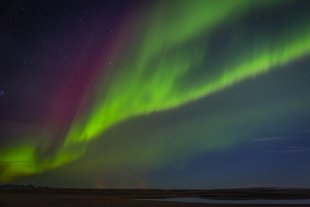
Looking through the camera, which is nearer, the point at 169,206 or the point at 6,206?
the point at 6,206

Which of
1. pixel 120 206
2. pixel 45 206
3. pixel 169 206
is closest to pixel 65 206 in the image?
pixel 45 206

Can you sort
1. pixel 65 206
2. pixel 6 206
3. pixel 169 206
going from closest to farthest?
1. pixel 6 206
2. pixel 65 206
3. pixel 169 206

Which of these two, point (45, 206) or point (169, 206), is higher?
point (169, 206)

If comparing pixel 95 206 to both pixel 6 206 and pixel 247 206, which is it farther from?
pixel 247 206

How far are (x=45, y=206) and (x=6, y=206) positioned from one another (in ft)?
12.4

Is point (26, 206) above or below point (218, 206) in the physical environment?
below

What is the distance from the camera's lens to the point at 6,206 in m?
38.2

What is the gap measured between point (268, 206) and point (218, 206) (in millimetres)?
6289

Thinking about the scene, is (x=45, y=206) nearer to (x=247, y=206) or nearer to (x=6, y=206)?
(x=6, y=206)

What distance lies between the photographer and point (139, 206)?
42.7 m

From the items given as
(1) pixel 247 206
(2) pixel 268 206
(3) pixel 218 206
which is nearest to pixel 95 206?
(3) pixel 218 206

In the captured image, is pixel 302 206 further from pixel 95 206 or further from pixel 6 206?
pixel 6 206

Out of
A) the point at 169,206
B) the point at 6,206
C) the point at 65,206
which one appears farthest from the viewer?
the point at 169,206

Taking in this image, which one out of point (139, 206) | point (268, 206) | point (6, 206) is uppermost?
point (268, 206)
